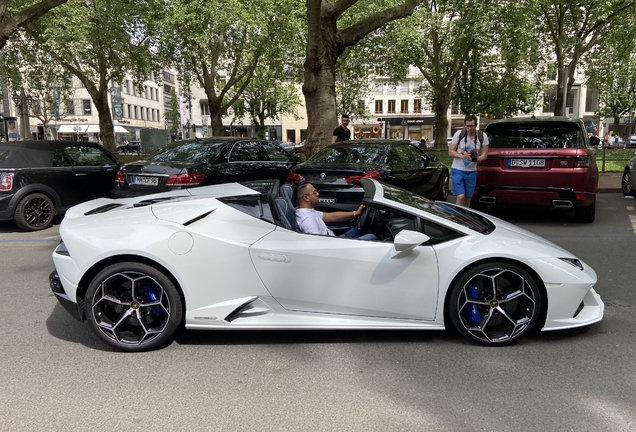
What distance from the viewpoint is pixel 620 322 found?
391 cm

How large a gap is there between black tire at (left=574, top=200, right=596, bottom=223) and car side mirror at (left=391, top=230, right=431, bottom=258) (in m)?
6.08

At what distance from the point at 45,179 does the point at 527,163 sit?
798 centimetres

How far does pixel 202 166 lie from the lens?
7.90m

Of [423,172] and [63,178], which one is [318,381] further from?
[63,178]

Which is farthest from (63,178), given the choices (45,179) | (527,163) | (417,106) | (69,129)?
(69,129)

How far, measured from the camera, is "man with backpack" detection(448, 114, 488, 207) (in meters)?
7.51

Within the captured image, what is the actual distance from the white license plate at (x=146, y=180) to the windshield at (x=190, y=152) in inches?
21.7

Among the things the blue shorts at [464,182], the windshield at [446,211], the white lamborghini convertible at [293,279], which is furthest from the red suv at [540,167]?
the white lamborghini convertible at [293,279]

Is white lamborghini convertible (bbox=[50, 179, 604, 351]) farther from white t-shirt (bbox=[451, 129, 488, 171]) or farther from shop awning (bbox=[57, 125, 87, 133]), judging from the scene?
shop awning (bbox=[57, 125, 87, 133])

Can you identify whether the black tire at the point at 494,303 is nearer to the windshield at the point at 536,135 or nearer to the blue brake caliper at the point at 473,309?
the blue brake caliper at the point at 473,309

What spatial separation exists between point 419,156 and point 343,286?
20.3 ft

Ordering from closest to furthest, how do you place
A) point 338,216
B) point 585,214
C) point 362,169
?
point 338,216, point 362,169, point 585,214

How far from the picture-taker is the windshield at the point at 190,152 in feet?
26.7

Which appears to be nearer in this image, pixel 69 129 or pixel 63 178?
pixel 63 178
